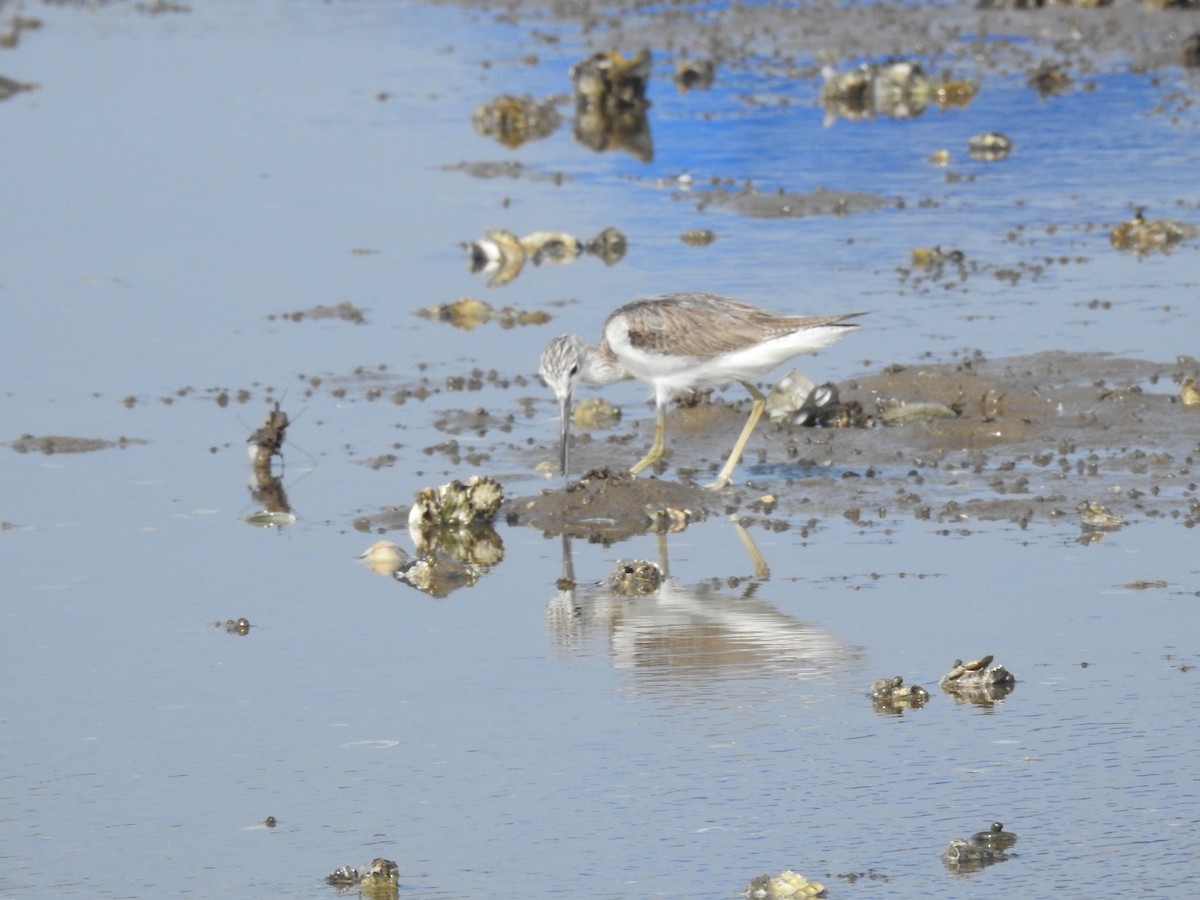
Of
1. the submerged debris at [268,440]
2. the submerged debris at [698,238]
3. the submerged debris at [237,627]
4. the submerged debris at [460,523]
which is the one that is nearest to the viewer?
the submerged debris at [237,627]

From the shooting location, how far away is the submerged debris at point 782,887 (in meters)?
5.93

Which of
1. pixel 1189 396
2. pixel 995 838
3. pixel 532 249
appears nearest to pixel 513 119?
pixel 532 249

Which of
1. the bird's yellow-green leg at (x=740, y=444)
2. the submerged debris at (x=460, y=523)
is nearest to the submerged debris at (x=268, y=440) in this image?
the submerged debris at (x=460, y=523)

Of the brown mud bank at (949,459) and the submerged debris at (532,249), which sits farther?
the submerged debris at (532,249)

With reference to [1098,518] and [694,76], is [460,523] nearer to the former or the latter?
[1098,518]

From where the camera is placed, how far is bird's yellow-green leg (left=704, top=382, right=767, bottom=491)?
35.7ft

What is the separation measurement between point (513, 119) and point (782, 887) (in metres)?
18.5

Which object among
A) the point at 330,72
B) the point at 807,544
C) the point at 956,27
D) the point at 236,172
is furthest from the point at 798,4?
the point at 807,544

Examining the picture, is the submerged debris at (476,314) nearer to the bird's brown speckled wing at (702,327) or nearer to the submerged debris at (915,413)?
the submerged debris at (915,413)

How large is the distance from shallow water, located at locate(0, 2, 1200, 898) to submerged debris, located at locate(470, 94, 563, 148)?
403 centimetres

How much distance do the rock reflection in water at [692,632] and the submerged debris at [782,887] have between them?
1.89 meters

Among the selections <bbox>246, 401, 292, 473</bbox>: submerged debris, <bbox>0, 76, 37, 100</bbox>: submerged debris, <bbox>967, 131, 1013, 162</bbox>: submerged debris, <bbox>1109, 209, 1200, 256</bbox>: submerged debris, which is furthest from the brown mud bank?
<bbox>0, 76, 37, 100</bbox>: submerged debris

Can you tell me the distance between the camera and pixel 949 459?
11242mm

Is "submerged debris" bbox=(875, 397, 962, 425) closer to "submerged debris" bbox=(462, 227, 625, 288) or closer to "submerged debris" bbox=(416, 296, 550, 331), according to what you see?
"submerged debris" bbox=(416, 296, 550, 331)
